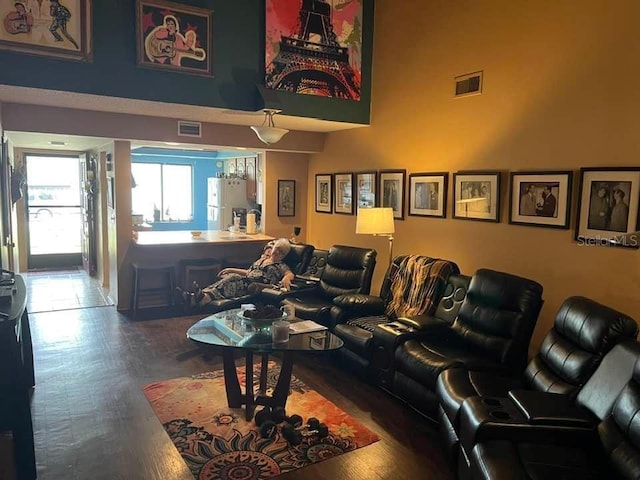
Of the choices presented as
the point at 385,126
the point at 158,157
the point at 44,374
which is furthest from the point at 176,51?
the point at 158,157

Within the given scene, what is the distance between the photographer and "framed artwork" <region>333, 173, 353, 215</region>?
6.05 m

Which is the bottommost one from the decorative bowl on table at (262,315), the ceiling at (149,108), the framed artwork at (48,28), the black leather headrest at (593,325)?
the decorative bowl on table at (262,315)

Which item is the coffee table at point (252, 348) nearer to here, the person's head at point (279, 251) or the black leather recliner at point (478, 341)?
the black leather recliner at point (478, 341)

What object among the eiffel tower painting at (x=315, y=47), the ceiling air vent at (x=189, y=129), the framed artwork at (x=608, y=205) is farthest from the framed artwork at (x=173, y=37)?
the framed artwork at (x=608, y=205)

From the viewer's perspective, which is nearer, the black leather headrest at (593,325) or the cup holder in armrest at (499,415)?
the cup holder in armrest at (499,415)

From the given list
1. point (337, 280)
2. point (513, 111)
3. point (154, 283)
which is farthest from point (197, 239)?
point (513, 111)

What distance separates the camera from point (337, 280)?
16.8 feet

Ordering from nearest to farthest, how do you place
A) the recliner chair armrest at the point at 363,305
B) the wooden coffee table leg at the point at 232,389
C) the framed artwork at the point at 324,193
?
the wooden coffee table leg at the point at 232,389
the recliner chair armrest at the point at 363,305
the framed artwork at the point at 324,193

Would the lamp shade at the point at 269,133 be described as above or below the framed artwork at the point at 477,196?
above

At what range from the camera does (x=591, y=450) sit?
218 centimetres

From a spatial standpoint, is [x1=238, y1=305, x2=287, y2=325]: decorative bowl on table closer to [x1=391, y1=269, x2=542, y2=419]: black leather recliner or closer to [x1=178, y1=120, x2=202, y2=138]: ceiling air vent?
[x1=391, y1=269, x2=542, y2=419]: black leather recliner

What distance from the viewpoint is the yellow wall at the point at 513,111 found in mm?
3277

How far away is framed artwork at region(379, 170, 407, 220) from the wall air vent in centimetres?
105

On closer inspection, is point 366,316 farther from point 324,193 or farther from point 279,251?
point 324,193
